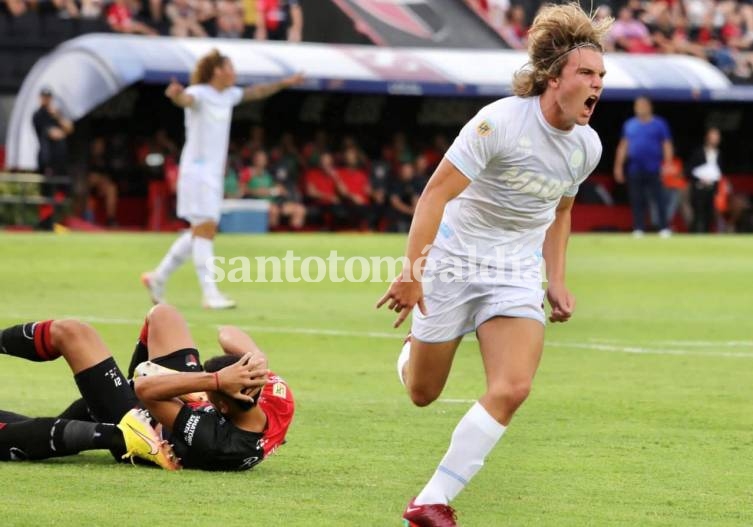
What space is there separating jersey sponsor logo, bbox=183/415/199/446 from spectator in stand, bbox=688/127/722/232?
2696 centimetres

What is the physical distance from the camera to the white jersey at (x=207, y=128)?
53.7ft

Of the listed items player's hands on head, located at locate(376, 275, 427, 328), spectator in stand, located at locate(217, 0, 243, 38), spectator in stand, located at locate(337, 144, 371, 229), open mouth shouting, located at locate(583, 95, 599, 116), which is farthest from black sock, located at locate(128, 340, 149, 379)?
spectator in stand, located at locate(217, 0, 243, 38)

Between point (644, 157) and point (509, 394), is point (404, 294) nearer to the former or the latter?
point (509, 394)

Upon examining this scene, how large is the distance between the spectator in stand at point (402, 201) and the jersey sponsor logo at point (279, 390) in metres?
23.7

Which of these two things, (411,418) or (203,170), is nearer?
(411,418)

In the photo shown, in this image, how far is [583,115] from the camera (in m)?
7.09

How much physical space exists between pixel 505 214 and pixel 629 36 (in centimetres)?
3067

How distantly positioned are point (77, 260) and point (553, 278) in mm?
15094

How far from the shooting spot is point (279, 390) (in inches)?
314

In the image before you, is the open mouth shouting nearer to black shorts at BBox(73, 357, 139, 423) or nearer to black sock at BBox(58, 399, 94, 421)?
black shorts at BBox(73, 357, 139, 423)

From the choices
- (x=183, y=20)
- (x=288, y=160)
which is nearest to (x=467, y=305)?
(x=288, y=160)

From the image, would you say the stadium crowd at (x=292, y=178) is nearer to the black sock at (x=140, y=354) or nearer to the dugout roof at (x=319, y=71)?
the dugout roof at (x=319, y=71)

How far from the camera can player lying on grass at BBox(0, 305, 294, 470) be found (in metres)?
7.70

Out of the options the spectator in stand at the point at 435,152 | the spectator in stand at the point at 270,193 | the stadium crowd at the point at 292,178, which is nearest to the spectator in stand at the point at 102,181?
the stadium crowd at the point at 292,178
